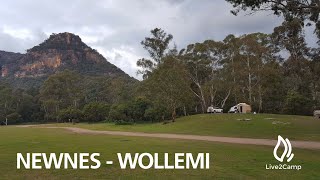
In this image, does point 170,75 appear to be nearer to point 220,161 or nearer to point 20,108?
point 220,161

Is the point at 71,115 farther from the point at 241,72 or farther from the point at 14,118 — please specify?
the point at 241,72

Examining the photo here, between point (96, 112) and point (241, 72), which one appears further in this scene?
point (96, 112)

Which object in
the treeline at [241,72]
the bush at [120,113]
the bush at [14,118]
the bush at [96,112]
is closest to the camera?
the treeline at [241,72]

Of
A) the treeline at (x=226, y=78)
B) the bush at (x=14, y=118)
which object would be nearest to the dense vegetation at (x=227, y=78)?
the treeline at (x=226, y=78)

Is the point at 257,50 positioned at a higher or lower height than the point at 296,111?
higher

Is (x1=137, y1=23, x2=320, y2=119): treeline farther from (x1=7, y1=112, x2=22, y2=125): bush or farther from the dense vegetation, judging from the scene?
(x1=7, y1=112, x2=22, y2=125): bush

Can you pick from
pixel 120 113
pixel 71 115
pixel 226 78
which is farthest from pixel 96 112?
pixel 226 78

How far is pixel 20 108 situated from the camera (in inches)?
4067

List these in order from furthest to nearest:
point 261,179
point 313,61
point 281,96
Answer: point 281,96 → point 313,61 → point 261,179

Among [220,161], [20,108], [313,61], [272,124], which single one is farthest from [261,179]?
[20,108]

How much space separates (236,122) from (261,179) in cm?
3184

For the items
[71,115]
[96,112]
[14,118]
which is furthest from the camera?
[14,118]

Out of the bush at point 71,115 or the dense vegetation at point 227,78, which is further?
the bush at point 71,115

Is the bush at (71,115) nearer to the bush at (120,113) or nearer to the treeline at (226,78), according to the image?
the treeline at (226,78)
